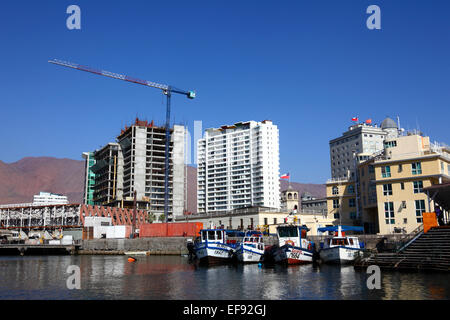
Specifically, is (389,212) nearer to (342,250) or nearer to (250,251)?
(342,250)

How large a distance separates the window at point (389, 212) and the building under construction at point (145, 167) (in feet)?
388

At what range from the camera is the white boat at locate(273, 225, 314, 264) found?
5447cm

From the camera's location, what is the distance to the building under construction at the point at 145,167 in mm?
180750

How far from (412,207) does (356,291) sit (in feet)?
146

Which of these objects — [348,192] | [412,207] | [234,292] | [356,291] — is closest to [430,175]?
[412,207]

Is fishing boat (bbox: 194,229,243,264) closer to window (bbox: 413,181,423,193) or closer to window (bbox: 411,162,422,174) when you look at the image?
window (bbox: 413,181,423,193)

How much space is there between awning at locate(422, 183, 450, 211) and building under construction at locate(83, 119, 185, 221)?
5165 inches

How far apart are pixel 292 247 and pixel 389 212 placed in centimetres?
2790

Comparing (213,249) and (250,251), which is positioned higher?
(213,249)

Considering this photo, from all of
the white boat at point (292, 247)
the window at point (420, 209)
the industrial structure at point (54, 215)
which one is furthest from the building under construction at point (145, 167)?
the window at point (420, 209)

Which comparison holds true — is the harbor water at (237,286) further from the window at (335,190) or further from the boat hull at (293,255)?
the window at (335,190)

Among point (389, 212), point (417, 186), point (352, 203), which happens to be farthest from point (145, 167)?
point (417, 186)

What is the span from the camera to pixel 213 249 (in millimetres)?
60031

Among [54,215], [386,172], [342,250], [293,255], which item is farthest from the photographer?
[54,215]
